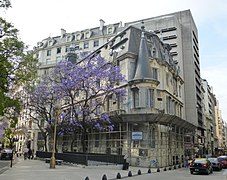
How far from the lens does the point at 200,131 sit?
202ft

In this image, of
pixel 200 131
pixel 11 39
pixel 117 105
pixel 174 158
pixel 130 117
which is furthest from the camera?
pixel 200 131

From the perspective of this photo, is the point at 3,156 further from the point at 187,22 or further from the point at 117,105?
the point at 187,22

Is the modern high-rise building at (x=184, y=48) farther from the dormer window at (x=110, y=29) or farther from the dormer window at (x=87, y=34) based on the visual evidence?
the dormer window at (x=87, y=34)

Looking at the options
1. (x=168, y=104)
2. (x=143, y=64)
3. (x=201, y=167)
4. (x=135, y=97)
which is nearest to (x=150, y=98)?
(x=135, y=97)

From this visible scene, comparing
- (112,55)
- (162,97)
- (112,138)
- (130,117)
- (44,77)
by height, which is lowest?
(112,138)

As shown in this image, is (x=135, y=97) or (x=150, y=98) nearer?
(x=150, y=98)

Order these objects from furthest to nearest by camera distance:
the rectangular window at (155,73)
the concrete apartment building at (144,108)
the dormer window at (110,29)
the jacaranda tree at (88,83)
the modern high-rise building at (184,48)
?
the dormer window at (110,29)
the modern high-rise building at (184,48)
the rectangular window at (155,73)
the concrete apartment building at (144,108)
the jacaranda tree at (88,83)

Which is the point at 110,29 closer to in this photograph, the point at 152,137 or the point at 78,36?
the point at 78,36

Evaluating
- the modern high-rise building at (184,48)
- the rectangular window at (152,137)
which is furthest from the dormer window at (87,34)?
the rectangular window at (152,137)

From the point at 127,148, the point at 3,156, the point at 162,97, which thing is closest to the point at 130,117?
the point at 127,148

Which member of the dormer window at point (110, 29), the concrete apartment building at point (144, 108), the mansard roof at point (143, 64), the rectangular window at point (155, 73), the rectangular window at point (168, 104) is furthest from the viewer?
the dormer window at point (110, 29)

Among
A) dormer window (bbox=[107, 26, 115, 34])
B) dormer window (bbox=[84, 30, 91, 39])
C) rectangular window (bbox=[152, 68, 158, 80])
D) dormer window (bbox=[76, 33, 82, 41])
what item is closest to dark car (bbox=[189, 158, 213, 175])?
rectangular window (bbox=[152, 68, 158, 80])

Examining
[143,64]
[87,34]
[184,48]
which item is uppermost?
[87,34]

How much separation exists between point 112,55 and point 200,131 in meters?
38.5
